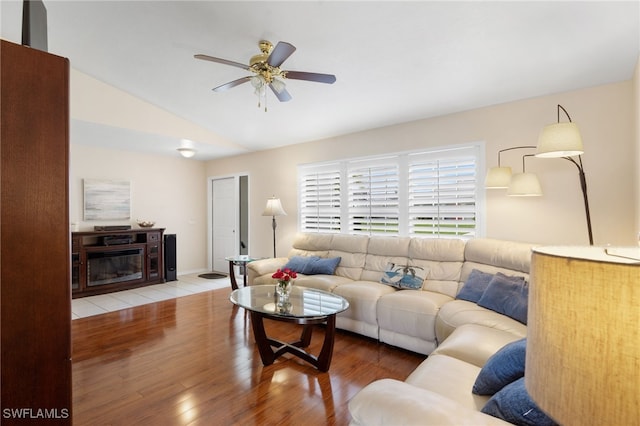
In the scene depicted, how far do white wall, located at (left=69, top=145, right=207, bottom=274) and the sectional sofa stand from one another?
298 centimetres

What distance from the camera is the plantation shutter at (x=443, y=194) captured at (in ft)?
12.1

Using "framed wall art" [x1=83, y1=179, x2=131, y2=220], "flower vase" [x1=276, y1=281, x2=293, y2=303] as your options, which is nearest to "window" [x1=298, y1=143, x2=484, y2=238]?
"flower vase" [x1=276, y1=281, x2=293, y2=303]

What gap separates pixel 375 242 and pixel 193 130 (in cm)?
341

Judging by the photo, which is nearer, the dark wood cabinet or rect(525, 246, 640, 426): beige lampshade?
rect(525, 246, 640, 426): beige lampshade

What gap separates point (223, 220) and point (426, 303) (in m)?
5.00

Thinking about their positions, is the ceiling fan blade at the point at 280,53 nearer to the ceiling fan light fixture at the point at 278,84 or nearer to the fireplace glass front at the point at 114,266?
the ceiling fan light fixture at the point at 278,84

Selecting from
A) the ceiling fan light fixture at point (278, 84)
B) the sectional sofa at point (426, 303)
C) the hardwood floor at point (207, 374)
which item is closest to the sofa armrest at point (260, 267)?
the sectional sofa at point (426, 303)

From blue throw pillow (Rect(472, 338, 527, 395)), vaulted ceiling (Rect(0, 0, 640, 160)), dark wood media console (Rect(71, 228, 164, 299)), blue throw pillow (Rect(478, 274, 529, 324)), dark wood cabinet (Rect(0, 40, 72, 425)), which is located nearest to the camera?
dark wood cabinet (Rect(0, 40, 72, 425))

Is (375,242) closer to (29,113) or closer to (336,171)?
(336,171)

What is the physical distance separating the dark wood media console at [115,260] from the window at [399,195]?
2.87 meters

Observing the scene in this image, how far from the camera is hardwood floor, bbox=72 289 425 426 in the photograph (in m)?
2.11

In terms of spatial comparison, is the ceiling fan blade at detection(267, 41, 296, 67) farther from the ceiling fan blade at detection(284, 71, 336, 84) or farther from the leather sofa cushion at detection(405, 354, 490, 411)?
the leather sofa cushion at detection(405, 354, 490, 411)

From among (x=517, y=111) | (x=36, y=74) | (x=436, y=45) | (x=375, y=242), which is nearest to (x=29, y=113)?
(x=36, y=74)

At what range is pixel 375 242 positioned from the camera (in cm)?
414
